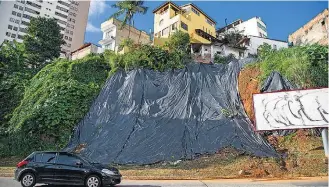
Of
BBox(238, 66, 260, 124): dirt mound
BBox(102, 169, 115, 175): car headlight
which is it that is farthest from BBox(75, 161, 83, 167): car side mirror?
BBox(238, 66, 260, 124): dirt mound

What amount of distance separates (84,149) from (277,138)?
39.9 ft

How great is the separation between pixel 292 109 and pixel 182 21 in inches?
1560

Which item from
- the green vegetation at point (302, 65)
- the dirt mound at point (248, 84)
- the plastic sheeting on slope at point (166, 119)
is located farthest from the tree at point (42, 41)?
the green vegetation at point (302, 65)

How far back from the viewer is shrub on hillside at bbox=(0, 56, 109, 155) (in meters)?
20.7

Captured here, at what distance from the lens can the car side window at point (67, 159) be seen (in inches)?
423

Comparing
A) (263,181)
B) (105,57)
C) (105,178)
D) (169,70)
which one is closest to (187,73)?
(169,70)

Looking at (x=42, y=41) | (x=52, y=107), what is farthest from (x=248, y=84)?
(x=42, y=41)

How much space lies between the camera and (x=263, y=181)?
496 inches

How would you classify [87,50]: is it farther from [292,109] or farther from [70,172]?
[292,109]

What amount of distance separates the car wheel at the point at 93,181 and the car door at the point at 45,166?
1358 mm

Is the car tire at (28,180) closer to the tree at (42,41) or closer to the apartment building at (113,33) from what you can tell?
the tree at (42,41)

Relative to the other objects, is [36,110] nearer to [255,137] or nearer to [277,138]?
[255,137]

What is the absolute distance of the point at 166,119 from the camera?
816 inches

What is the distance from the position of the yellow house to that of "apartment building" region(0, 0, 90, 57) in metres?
28.2
